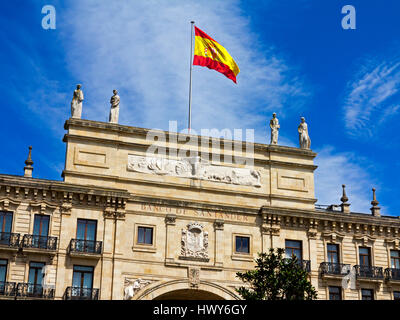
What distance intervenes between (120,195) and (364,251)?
16436 mm

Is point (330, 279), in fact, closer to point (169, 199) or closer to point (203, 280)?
point (203, 280)

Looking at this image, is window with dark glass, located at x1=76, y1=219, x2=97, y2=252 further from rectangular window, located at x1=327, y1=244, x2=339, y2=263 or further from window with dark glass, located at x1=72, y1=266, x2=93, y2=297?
rectangular window, located at x1=327, y1=244, x2=339, y2=263

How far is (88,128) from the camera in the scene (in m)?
39.2

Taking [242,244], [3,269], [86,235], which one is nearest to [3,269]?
[3,269]

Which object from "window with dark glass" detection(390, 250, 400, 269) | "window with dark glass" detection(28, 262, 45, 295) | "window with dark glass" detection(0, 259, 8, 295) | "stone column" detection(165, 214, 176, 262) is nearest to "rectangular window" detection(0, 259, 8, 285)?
"window with dark glass" detection(0, 259, 8, 295)

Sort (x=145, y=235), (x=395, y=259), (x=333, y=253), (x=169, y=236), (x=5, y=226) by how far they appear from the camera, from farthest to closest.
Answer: (x=395, y=259) < (x=333, y=253) < (x=169, y=236) < (x=145, y=235) < (x=5, y=226)

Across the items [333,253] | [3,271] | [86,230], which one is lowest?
[3,271]

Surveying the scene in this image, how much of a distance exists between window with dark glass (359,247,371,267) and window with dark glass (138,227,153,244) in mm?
13908

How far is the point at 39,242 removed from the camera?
35.9m

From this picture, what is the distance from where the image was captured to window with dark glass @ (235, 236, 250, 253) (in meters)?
39.5

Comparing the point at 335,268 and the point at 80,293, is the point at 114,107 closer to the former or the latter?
the point at 80,293

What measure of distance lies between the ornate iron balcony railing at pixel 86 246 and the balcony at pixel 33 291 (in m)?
2.65

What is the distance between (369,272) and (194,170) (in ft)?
42.2
